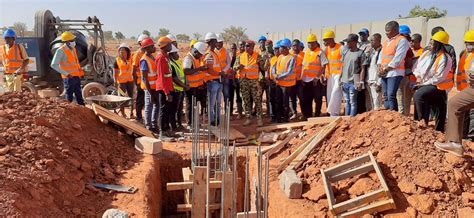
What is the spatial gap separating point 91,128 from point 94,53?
4.40 meters

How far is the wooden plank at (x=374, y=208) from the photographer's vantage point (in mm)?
3896

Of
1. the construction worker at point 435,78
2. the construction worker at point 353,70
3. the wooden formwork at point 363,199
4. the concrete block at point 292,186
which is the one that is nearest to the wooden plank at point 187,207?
the concrete block at point 292,186

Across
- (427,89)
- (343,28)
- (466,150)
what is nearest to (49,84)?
(427,89)

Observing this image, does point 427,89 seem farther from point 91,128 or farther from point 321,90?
point 91,128

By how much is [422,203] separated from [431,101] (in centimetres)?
240

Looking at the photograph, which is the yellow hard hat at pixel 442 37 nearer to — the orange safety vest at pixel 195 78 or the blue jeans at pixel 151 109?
the orange safety vest at pixel 195 78

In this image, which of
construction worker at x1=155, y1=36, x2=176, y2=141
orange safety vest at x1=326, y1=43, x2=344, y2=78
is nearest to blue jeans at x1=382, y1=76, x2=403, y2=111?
orange safety vest at x1=326, y1=43, x2=344, y2=78

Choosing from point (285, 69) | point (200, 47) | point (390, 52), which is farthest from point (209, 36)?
point (390, 52)

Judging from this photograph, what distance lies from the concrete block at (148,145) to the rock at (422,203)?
350 cm

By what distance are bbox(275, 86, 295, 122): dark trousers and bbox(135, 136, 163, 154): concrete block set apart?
293 centimetres

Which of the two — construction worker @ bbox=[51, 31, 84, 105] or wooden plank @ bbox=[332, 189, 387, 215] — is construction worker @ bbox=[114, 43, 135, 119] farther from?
wooden plank @ bbox=[332, 189, 387, 215]

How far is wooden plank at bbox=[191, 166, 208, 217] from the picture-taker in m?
4.99

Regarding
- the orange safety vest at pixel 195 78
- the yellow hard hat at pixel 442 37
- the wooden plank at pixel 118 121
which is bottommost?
the wooden plank at pixel 118 121

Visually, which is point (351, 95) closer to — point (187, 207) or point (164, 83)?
point (164, 83)
